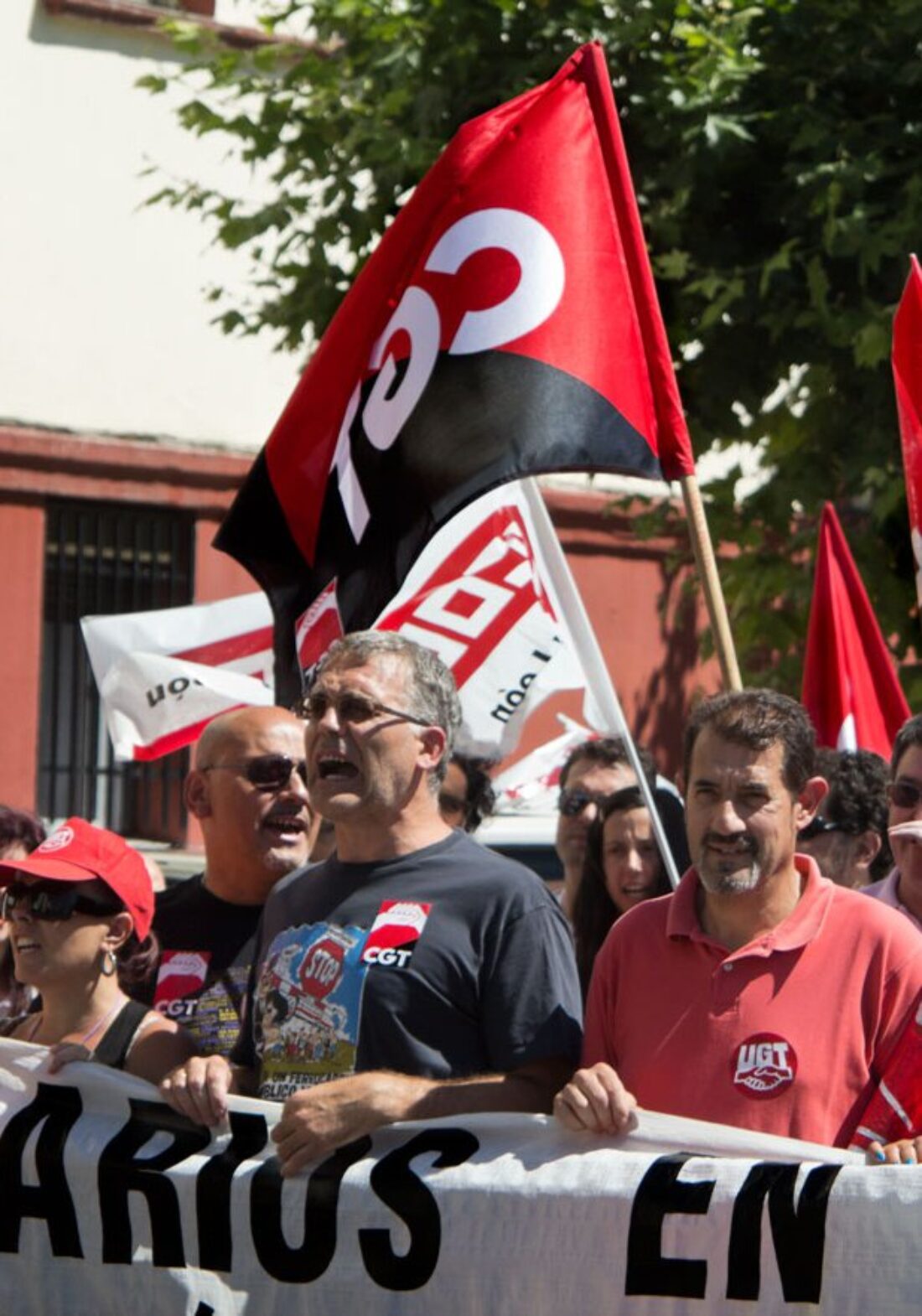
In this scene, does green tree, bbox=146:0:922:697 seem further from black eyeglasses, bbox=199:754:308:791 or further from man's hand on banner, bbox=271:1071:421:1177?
man's hand on banner, bbox=271:1071:421:1177

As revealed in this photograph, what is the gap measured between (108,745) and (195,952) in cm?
949

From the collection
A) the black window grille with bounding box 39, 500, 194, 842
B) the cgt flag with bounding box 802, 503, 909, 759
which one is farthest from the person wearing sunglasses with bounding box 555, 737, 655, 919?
the black window grille with bounding box 39, 500, 194, 842

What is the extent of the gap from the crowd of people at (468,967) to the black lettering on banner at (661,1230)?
0.35 ft

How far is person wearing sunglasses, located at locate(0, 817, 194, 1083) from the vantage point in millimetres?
4469

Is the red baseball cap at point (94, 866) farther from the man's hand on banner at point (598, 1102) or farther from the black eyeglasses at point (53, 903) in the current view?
the man's hand on banner at point (598, 1102)

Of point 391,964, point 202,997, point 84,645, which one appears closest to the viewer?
point 391,964

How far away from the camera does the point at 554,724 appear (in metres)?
15.0

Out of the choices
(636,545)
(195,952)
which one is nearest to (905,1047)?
(195,952)

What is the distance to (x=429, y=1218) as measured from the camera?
400 cm

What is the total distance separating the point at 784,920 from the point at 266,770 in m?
1.53

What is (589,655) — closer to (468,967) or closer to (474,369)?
(474,369)

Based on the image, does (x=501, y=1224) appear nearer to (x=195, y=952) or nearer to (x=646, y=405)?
(x=195, y=952)

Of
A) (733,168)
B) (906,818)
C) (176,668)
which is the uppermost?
(733,168)

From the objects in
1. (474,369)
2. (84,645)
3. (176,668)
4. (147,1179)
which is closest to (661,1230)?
(147,1179)
